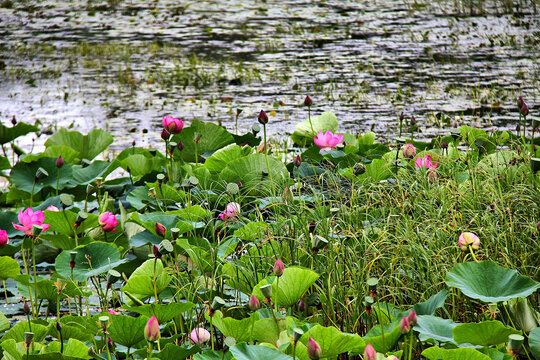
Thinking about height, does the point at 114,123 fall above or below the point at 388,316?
below

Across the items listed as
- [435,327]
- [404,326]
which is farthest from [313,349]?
[435,327]

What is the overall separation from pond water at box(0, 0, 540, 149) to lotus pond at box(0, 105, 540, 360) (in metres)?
1.65

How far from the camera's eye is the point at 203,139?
11.6ft

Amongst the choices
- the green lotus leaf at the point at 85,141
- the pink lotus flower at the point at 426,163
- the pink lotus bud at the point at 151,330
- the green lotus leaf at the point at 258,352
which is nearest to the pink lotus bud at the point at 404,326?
the green lotus leaf at the point at 258,352

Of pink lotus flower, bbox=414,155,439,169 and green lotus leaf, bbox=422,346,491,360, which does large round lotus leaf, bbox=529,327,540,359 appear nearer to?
green lotus leaf, bbox=422,346,491,360

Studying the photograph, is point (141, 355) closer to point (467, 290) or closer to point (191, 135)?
point (467, 290)

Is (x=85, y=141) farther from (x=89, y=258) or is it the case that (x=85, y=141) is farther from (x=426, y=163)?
(x=426, y=163)

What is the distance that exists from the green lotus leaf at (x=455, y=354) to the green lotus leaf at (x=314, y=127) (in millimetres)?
2141

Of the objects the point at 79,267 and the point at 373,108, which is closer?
the point at 79,267

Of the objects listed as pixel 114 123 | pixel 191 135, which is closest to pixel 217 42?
pixel 114 123

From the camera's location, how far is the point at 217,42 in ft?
28.8

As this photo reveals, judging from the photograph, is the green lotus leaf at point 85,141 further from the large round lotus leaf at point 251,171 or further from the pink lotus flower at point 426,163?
the pink lotus flower at point 426,163

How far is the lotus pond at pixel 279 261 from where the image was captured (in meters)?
1.76

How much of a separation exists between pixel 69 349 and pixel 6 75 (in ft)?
20.5
